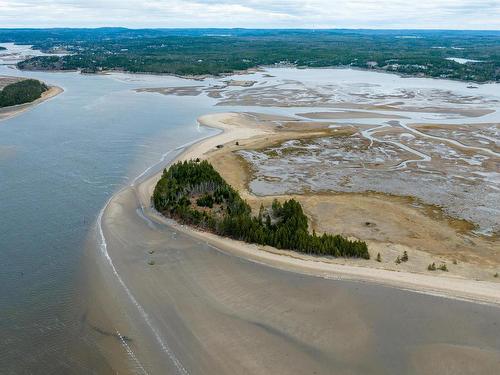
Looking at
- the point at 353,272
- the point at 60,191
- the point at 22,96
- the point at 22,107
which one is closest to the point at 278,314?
the point at 353,272

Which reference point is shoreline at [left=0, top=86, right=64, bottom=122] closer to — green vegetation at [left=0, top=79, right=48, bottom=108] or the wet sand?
green vegetation at [left=0, top=79, right=48, bottom=108]

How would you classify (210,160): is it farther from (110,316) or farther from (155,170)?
(110,316)

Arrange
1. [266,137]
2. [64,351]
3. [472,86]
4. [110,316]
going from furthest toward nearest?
1. [472,86]
2. [266,137]
3. [110,316]
4. [64,351]

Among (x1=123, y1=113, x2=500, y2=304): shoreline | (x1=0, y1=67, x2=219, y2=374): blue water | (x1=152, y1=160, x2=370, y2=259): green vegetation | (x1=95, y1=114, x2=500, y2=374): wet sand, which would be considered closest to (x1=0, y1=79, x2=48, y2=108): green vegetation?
(x1=0, y1=67, x2=219, y2=374): blue water

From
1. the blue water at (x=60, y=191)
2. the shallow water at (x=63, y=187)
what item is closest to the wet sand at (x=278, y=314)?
the shallow water at (x=63, y=187)

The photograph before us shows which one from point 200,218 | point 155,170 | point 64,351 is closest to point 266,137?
point 155,170

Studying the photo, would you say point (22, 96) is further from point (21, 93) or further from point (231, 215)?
point (231, 215)
